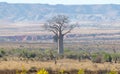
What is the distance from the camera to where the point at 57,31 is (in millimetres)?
63906

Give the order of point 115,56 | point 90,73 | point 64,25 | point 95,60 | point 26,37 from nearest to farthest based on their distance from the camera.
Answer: point 90,73 → point 95,60 → point 115,56 → point 64,25 → point 26,37

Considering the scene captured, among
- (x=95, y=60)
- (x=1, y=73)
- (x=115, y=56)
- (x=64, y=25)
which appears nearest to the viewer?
(x=1, y=73)

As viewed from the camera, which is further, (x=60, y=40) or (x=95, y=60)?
(x=60, y=40)

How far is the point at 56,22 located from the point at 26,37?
10836cm

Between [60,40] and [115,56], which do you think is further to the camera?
[60,40]

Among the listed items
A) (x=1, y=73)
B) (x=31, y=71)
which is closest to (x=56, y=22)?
(x=31, y=71)

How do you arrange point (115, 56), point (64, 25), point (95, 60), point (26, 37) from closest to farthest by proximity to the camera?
point (95, 60), point (115, 56), point (64, 25), point (26, 37)

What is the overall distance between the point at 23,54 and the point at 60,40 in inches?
452

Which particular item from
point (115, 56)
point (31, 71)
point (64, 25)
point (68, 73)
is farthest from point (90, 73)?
point (64, 25)

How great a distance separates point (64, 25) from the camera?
207ft

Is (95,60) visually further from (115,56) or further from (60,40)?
(60,40)

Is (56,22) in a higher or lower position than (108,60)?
higher

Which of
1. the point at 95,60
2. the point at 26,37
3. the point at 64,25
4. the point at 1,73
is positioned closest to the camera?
the point at 1,73

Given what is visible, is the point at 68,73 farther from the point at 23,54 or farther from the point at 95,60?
the point at 23,54
